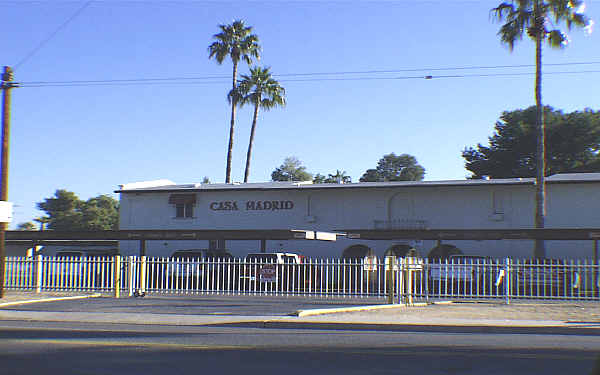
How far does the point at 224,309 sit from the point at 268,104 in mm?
34876

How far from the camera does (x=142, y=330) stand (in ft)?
41.1

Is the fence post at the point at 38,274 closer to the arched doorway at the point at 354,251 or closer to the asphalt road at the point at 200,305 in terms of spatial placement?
the asphalt road at the point at 200,305

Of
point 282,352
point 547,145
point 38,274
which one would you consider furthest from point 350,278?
point 547,145

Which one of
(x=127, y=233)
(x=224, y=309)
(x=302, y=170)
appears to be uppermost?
(x=302, y=170)

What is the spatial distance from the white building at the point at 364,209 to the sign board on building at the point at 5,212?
1760cm

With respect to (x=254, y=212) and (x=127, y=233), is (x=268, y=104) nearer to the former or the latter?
(x=254, y=212)

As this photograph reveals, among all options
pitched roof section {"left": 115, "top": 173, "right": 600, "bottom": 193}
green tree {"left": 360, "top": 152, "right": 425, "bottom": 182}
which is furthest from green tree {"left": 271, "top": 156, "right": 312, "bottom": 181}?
pitched roof section {"left": 115, "top": 173, "right": 600, "bottom": 193}

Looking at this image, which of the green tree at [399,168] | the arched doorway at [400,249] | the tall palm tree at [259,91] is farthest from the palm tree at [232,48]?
the green tree at [399,168]

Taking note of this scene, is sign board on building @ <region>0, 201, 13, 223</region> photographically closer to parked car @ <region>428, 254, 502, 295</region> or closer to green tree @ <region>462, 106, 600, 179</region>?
parked car @ <region>428, 254, 502, 295</region>

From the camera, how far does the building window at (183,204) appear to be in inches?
1574

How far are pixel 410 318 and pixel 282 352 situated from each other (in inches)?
228

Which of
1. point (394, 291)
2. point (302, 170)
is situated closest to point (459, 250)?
point (394, 291)

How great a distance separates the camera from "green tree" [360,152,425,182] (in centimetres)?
10125

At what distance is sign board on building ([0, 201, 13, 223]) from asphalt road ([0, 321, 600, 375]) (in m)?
7.34
